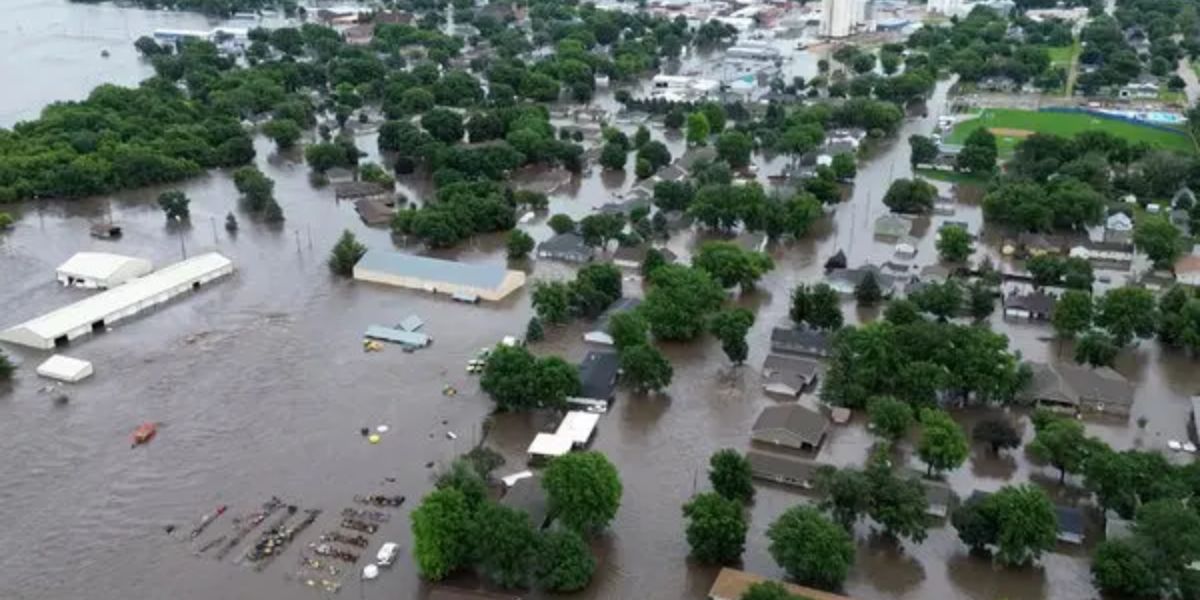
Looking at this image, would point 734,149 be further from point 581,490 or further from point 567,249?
point 581,490

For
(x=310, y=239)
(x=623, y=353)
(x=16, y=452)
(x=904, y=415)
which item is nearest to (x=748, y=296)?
(x=623, y=353)

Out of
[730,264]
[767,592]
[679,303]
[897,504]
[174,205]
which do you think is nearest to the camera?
[767,592]

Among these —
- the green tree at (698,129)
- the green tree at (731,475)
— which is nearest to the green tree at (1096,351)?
the green tree at (731,475)

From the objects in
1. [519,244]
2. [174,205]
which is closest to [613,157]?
[519,244]

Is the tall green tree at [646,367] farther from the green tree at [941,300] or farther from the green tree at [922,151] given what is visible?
the green tree at [922,151]

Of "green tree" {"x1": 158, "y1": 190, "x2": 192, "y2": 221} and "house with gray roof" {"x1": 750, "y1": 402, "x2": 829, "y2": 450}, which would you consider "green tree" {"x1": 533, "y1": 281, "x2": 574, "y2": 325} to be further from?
"green tree" {"x1": 158, "y1": 190, "x2": 192, "y2": 221}

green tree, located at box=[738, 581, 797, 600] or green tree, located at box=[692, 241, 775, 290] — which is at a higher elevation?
green tree, located at box=[692, 241, 775, 290]

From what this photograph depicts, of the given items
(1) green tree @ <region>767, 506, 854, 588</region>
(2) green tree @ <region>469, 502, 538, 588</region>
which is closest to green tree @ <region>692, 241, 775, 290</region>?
(1) green tree @ <region>767, 506, 854, 588</region>
